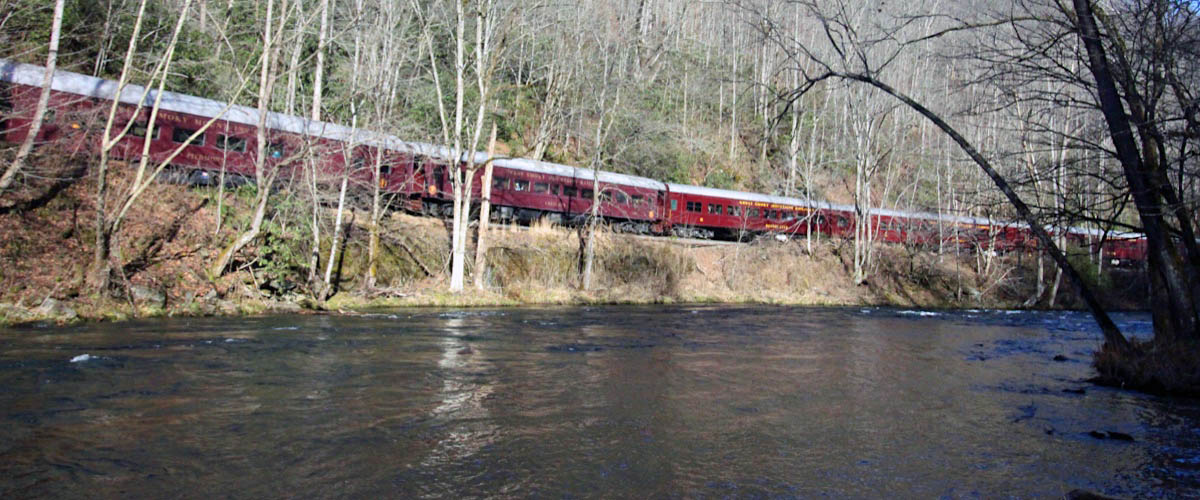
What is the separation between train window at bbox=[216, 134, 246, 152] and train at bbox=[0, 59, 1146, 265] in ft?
0.12

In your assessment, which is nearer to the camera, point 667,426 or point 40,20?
point 667,426

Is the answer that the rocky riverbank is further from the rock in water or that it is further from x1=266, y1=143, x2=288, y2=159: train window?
the rock in water


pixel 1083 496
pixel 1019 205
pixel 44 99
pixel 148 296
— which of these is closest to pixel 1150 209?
pixel 1019 205

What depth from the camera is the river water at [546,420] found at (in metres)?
5.54

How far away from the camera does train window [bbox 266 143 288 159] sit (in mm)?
21022

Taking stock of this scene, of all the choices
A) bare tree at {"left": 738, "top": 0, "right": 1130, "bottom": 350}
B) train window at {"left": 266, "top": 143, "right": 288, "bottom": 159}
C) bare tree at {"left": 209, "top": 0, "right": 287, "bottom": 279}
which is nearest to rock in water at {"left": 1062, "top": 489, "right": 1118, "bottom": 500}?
bare tree at {"left": 738, "top": 0, "right": 1130, "bottom": 350}

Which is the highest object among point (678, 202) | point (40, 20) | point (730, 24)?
point (730, 24)

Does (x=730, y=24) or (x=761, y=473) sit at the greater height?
(x=730, y=24)

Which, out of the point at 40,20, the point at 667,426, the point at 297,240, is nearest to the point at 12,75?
the point at 40,20

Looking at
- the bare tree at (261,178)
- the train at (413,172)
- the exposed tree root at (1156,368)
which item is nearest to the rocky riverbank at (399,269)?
the bare tree at (261,178)

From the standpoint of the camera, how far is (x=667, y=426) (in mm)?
7340

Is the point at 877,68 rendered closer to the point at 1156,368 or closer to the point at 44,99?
the point at 1156,368

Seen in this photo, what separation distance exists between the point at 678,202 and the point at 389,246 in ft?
40.3

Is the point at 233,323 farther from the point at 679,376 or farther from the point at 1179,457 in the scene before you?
the point at 1179,457
